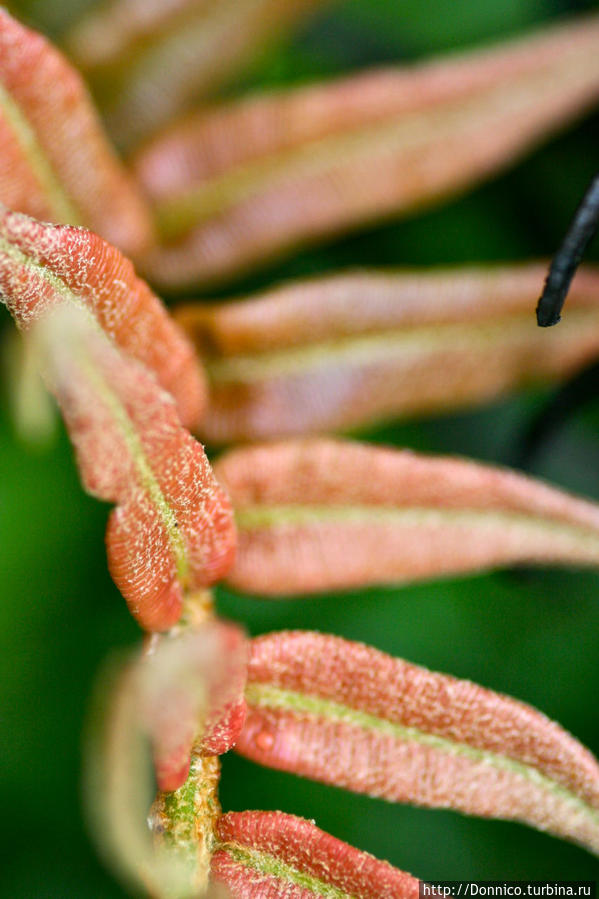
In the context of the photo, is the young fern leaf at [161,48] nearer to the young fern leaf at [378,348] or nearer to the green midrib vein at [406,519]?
the young fern leaf at [378,348]

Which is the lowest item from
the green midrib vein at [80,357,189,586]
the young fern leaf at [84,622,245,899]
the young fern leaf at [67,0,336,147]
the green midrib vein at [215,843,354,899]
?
the green midrib vein at [215,843,354,899]

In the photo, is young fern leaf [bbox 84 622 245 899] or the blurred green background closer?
young fern leaf [bbox 84 622 245 899]

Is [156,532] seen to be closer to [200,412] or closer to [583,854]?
[200,412]

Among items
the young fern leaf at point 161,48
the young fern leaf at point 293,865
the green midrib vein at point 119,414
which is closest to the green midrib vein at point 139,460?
the green midrib vein at point 119,414

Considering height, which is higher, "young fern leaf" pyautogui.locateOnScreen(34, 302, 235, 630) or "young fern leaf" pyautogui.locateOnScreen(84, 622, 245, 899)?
"young fern leaf" pyautogui.locateOnScreen(34, 302, 235, 630)

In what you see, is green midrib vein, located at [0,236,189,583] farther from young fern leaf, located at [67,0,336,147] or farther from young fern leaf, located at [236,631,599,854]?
young fern leaf, located at [67,0,336,147]

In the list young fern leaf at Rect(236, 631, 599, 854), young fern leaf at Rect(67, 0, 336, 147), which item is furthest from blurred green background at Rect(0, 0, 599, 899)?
young fern leaf at Rect(236, 631, 599, 854)

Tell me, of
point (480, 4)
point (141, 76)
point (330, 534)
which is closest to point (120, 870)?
point (330, 534)

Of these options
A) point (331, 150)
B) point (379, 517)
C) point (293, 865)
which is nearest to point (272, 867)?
point (293, 865)
